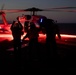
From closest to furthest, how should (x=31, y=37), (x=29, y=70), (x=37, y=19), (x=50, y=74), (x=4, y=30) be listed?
(x=50, y=74)
(x=29, y=70)
(x=31, y=37)
(x=37, y=19)
(x=4, y=30)

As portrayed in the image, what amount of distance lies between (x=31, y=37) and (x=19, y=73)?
→ 3306 millimetres

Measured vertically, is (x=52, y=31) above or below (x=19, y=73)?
above

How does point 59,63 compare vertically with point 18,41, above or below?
below

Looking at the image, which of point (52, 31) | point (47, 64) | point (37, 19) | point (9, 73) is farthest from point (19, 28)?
point (37, 19)

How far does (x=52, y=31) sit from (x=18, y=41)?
6.00ft

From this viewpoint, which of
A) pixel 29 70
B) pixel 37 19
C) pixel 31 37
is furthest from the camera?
pixel 37 19

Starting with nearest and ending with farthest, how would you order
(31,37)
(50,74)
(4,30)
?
1. (50,74)
2. (31,37)
3. (4,30)

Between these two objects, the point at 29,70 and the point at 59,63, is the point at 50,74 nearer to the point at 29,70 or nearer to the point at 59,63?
A: the point at 29,70

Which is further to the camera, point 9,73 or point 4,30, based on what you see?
point 4,30

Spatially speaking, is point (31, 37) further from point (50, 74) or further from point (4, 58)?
point (50, 74)

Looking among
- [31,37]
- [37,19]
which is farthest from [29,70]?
[37,19]

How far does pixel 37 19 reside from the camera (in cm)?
2297

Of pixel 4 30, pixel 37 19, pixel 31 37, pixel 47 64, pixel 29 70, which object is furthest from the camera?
pixel 4 30

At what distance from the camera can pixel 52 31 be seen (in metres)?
12.9
